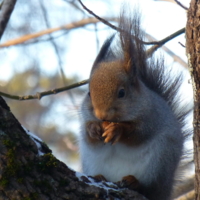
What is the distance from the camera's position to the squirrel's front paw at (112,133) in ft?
6.03

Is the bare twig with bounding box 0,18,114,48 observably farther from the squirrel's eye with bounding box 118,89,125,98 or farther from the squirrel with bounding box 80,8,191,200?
the squirrel's eye with bounding box 118,89,125,98

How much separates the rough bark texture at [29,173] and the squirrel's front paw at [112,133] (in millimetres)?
364

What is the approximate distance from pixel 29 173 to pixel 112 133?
595mm

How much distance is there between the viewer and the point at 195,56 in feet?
4.50

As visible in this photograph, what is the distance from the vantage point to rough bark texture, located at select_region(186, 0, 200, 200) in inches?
52.4

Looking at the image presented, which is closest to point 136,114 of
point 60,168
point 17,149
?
point 60,168

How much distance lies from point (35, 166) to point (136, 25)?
0.96 meters

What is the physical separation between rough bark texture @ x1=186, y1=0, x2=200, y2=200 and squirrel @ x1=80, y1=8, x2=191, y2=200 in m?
0.48

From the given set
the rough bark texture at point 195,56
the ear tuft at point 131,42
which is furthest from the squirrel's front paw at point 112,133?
the rough bark texture at point 195,56

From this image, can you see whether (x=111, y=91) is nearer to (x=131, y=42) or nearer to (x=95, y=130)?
(x=95, y=130)

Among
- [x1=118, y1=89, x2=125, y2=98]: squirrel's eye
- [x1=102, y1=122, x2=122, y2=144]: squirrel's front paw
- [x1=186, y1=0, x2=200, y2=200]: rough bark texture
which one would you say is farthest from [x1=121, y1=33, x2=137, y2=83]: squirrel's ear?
[x1=186, y1=0, x2=200, y2=200]: rough bark texture

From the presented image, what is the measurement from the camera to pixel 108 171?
6.70 feet

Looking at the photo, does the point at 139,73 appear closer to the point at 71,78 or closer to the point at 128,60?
the point at 128,60

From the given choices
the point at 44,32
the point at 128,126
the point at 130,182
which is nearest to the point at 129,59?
the point at 128,126
